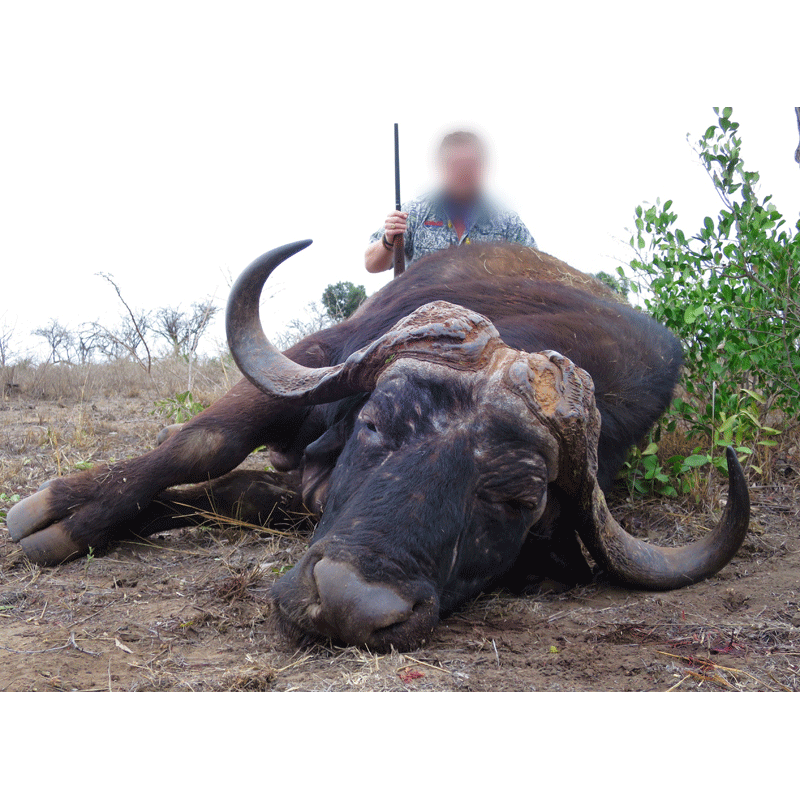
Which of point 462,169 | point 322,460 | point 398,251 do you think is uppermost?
point 462,169

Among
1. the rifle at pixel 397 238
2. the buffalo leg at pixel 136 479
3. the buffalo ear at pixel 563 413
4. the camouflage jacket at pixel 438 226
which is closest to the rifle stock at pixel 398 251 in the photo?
the rifle at pixel 397 238

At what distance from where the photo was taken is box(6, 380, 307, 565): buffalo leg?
3094mm

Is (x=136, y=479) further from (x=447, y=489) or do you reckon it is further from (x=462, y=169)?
(x=462, y=169)

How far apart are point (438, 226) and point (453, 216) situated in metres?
0.16

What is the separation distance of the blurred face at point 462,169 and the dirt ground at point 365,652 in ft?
8.11

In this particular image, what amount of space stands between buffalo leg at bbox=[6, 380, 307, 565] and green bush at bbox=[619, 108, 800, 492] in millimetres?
1976

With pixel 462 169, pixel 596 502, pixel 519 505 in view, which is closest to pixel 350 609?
pixel 519 505

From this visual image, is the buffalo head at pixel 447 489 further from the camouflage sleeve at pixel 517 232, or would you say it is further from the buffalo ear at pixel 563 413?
the camouflage sleeve at pixel 517 232

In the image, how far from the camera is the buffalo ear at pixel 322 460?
301 cm

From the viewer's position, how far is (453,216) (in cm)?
508

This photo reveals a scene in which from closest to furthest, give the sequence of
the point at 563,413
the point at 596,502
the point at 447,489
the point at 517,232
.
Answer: the point at 447,489 < the point at 563,413 < the point at 596,502 < the point at 517,232

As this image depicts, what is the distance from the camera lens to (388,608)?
6.30 ft

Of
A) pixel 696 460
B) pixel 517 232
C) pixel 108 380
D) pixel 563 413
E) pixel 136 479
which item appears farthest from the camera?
pixel 108 380

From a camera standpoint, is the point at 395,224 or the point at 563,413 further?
the point at 395,224
